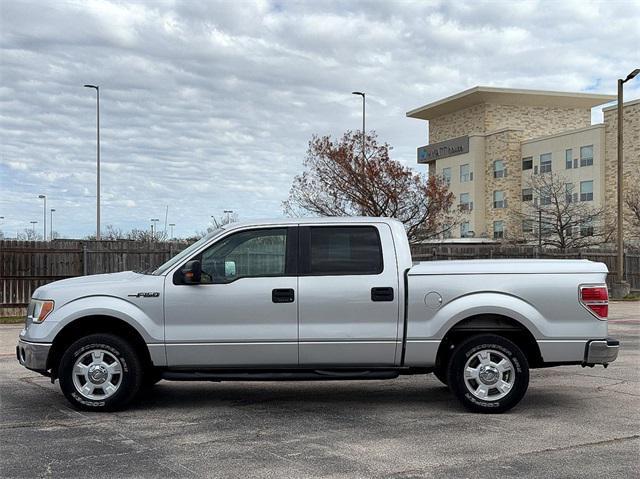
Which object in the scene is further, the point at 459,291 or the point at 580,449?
the point at 459,291

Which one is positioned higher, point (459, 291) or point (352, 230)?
point (352, 230)

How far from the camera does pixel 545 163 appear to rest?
208 ft

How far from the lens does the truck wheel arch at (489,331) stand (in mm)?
7105

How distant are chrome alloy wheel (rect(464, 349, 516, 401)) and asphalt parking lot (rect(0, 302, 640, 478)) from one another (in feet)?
0.78

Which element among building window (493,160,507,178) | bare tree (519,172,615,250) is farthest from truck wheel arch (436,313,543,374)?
building window (493,160,507,178)

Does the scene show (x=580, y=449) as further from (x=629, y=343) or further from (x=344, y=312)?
(x=629, y=343)

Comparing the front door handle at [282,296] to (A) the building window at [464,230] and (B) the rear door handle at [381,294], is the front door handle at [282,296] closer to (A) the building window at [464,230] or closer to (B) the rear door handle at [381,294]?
(B) the rear door handle at [381,294]

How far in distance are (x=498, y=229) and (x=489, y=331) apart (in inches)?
2473

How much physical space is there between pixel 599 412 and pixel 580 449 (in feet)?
5.12

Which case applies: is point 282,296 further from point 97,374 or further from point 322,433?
point 97,374

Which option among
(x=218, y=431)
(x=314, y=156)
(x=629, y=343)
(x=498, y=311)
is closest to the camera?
(x=218, y=431)

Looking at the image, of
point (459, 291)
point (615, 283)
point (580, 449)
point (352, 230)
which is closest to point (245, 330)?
point (352, 230)

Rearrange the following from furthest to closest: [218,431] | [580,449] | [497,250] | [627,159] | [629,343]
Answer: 1. [627,159]
2. [497,250]
3. [629,343]
4. [218,431]
5. [580,449]

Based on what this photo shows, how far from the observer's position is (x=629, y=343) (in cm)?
1310
